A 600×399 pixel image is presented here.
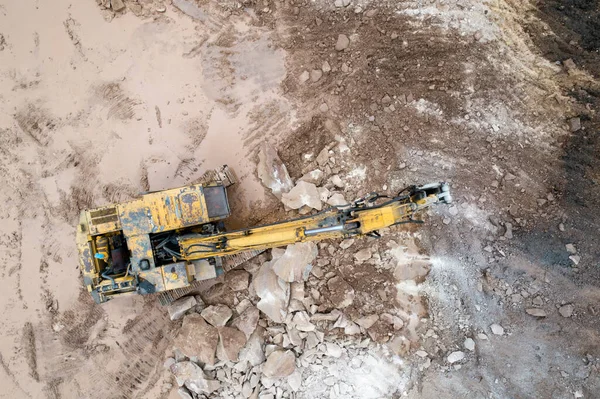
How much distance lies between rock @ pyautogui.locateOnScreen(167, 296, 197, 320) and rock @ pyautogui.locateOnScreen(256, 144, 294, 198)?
2.45 m

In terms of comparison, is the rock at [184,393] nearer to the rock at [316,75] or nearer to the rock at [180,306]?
the rock at [180,306]

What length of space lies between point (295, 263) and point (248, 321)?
134 centimetres

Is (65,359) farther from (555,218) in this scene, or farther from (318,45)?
(555,218)

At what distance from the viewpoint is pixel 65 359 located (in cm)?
985

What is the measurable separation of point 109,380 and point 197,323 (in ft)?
6.87

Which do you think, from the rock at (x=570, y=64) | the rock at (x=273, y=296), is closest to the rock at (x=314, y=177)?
the rock at (x=273, y=296)

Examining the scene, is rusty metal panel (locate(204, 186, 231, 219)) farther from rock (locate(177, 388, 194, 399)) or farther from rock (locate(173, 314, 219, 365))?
rock (locate(177, 388, 194, 399))

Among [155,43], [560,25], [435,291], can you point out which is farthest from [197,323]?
[560,25]

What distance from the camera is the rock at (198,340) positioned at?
30.4 ft

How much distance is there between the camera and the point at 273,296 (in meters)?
9.29

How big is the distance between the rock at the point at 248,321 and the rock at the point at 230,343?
85mm

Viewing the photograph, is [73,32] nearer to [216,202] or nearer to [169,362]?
[216,202]

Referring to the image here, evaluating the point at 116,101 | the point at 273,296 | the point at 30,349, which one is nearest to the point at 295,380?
the point at 273,296

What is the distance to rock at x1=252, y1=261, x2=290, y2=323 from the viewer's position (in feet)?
30.4
